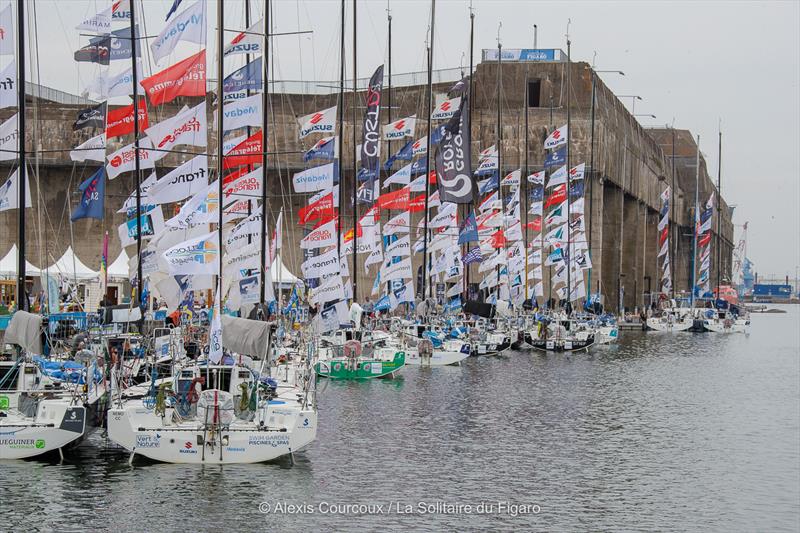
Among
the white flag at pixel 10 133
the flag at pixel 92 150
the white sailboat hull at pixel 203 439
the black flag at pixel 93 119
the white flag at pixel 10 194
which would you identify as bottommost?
the white sailboat hull at pixel 203 439

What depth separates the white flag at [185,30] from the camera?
32.5 meters

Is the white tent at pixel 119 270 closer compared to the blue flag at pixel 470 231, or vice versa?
the blue flag at pixel 470 231

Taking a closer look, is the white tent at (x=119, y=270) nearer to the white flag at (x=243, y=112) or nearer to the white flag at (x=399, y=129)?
the white flag at (x=399, y=129)

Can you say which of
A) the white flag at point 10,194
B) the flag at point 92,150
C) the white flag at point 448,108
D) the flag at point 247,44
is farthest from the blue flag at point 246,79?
the white flag at point 448,108

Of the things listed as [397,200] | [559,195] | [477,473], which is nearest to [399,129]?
[397,200]

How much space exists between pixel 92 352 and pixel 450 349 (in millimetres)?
26523

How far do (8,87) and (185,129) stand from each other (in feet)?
16.3

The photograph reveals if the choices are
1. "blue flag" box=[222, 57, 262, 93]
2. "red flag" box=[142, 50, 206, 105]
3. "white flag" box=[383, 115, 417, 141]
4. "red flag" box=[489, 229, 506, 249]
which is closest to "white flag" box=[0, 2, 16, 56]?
"red flag" box=[142, 50, 206, 105]

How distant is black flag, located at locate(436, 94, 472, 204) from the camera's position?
185 ft

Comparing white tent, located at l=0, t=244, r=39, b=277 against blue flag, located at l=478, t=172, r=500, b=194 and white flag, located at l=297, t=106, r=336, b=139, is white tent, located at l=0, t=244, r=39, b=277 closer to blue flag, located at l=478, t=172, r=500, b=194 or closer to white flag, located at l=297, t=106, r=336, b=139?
white flag, located at l=297, t=106, r=336, b=139

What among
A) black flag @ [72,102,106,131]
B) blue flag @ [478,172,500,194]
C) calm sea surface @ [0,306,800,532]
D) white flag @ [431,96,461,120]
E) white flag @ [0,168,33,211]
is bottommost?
calm sea surface @ [0,306,800,532]

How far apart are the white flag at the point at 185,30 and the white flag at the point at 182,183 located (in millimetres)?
3223

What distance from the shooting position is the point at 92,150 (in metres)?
39.8

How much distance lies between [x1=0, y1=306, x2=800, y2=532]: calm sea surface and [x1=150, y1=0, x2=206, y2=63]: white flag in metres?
10.8
